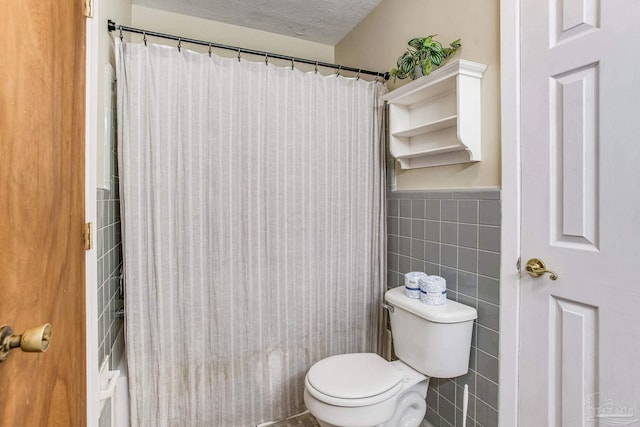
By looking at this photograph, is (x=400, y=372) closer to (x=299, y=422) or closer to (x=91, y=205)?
(x=299, y=422)

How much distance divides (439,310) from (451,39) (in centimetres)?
126

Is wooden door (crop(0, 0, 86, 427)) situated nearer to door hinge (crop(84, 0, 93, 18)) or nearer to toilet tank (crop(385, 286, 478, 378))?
door hinge (crop(84, 0, 93, 18))

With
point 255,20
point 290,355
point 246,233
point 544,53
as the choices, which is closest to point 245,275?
point 246,233

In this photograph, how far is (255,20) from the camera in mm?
2230

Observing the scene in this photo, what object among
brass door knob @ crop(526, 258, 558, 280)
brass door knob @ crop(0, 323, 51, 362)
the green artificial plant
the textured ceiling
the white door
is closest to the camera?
brass door knob @ crop(0, 323, 51, 362)

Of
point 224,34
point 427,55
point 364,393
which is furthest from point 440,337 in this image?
point 224,34

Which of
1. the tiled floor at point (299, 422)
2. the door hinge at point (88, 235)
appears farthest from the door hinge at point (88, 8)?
the tiled floor at point (299, 422)

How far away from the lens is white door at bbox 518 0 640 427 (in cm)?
89

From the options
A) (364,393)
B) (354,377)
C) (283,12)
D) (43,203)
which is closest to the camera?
(43,203)

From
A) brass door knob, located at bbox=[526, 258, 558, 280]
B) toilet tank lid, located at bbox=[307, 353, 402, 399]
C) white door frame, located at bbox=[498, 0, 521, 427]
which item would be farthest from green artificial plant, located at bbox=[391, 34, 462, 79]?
toilet tank lid, located at bbox=[307, 353, 402, 399]

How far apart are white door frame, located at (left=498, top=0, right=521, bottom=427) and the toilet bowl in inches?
14.2

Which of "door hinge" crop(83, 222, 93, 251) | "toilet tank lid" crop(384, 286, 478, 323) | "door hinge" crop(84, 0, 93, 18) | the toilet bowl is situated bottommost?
the toilet bowl

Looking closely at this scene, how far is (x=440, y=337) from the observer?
52.7 inches

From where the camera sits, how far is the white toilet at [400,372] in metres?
1.28
